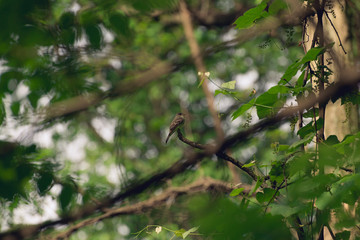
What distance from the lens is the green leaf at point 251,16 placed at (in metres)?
2.17

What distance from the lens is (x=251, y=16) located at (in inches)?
87.9

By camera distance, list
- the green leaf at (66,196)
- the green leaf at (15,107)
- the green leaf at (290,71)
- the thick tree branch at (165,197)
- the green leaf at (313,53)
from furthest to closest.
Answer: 1. the thick tree branch at (165,197)
2. the green leaf at (290,71)
3. the green leaf at (313,53)
4. the green leaf at (15,107)
5. the green leaf at (66,196)

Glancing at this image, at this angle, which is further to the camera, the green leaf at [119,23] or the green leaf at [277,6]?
the green leaf at [277,6]

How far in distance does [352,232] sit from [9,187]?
183 cm

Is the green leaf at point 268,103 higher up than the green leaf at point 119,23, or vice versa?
the green leaf at point 119,23

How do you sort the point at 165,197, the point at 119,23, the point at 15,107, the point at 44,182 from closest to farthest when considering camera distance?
the point at 119,23 → the point at 44,182 → the point at 15,107 → the point at 165,197

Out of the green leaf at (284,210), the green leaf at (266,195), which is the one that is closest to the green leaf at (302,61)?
the green leaf at (266,195)

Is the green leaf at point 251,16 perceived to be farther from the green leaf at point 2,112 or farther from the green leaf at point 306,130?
the green leaf at point 2,112

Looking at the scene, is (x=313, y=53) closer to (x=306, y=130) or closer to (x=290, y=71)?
(x=290, y=71)

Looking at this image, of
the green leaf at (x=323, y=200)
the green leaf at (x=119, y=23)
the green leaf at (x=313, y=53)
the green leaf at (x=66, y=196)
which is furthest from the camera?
the green leaf at (x=313, y=53)

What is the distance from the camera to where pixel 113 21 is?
1204 mm

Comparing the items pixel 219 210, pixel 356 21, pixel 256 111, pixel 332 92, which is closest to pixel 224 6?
pixel 356 21

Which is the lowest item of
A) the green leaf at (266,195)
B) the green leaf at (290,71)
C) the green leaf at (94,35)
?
the green leaf at (266,195)

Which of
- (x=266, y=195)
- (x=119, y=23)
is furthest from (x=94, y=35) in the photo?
(x=266, y=195)
